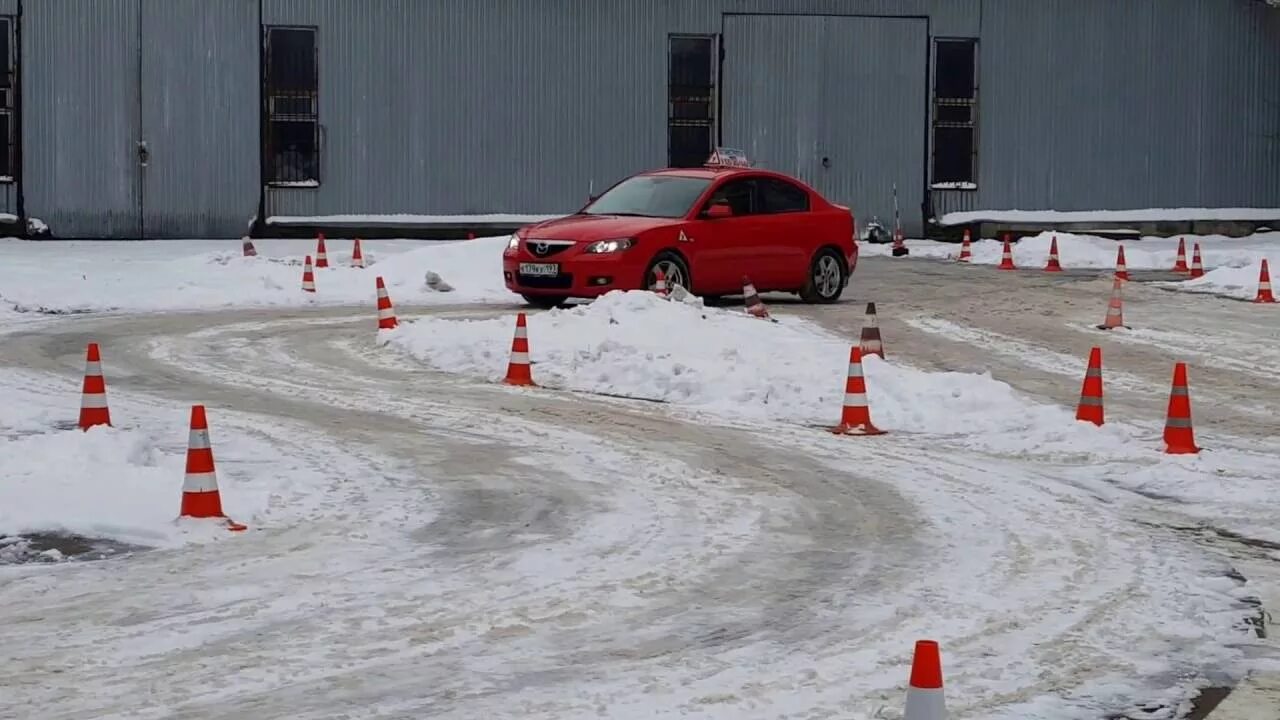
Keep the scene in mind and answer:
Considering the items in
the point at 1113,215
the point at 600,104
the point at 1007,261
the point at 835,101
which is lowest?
the point at 1007,261

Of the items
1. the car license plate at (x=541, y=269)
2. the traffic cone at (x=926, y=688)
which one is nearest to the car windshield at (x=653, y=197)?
the car license plate at (x=541, y=269)

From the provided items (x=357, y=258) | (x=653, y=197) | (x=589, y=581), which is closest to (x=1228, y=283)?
(x=653, y=197)

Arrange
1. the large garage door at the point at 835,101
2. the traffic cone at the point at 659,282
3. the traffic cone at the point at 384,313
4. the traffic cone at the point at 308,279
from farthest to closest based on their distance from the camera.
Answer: the large garage door at the point at 835,101, the traffic cone at the point at 308,279, the traffic cone at the point at 659,282, the traffic cone at the point at 384,313

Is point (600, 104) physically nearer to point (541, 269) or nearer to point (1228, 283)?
point (1228, 283)

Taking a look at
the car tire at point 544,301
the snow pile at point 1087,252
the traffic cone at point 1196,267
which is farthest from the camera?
the snow pile at point 1087,252

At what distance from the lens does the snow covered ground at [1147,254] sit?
26891mm

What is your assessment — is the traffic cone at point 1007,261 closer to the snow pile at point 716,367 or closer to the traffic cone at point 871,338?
the snow pile at point 716,367

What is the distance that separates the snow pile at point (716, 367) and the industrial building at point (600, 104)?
17.5m

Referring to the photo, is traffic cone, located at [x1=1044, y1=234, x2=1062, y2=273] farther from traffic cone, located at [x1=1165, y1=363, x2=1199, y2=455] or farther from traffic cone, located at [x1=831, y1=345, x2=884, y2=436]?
traffic cone, located at [x1=1165, y1=363, x2=1199, y2=455]

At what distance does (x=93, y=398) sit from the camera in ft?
41.0

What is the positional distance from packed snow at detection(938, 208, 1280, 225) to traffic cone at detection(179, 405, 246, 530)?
30.2 meters

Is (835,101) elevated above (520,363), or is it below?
above

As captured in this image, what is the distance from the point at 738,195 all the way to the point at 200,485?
13405mm

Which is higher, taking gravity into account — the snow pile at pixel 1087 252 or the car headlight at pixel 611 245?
the car headlight at pixel 611 245
